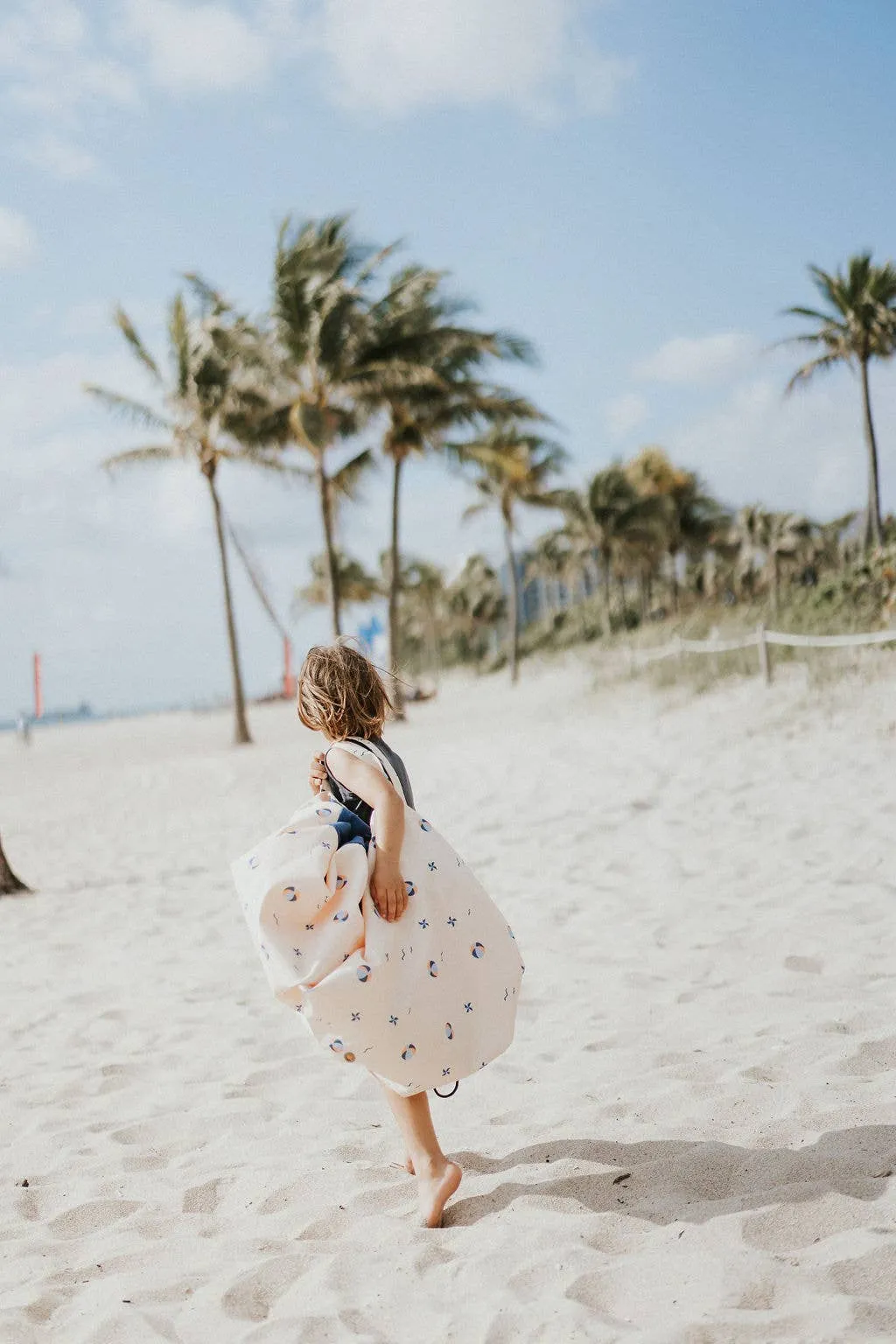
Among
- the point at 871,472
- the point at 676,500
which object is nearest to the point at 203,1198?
the point at 871,472

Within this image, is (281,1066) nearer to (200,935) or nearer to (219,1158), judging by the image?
(219,1158)

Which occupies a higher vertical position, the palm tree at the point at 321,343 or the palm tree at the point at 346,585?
the palm tree at the point at 321,343

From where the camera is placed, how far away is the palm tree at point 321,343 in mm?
20125

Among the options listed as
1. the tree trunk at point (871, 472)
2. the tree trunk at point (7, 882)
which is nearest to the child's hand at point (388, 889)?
the tree trunk at point (7, 882)

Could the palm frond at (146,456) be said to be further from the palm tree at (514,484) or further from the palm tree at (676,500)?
the palm tree at (676,500)

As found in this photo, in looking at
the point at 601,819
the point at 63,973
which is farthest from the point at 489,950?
the point at 601,819

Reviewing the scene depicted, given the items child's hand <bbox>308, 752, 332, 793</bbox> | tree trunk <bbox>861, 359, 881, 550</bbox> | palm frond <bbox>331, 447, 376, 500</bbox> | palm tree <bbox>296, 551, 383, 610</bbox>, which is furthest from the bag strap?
palm tree <bbox>296, 551, 383, 610</bbox>

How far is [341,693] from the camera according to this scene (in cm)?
262

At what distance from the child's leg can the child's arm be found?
0.51 metres

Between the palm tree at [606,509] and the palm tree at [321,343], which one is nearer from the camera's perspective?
the palm tree at [321,343]

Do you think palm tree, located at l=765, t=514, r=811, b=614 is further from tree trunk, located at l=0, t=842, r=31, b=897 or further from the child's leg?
the child's leg

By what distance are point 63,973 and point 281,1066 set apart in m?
2.05

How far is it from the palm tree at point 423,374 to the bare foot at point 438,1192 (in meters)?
18.9

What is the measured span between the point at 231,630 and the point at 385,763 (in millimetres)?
20071
